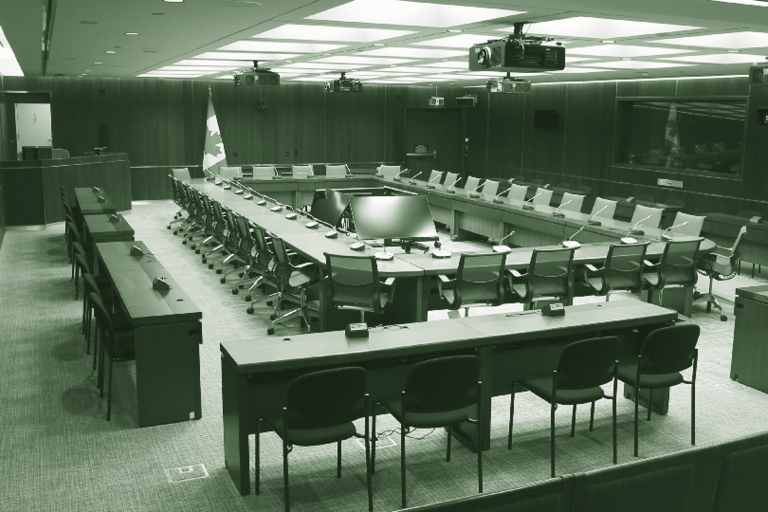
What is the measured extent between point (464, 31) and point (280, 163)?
481 inches

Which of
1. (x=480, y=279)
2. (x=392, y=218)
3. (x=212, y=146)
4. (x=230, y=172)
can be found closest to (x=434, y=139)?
(x=212, y=146)

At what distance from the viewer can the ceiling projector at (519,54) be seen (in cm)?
610

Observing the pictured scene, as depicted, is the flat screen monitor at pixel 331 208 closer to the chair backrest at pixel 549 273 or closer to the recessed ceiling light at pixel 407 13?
the chair backrest at pixel 549 273

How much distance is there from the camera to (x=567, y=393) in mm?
4426

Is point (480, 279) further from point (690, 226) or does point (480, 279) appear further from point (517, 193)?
point (517, 193)

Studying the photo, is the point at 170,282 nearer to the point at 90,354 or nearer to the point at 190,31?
the point at 90,354

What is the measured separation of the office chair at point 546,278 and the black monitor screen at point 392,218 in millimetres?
1281

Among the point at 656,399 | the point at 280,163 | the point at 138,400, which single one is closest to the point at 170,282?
the point at 138,400

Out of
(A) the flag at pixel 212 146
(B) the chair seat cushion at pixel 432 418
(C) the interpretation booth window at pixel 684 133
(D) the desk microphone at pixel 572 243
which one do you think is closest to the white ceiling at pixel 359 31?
(C) the interpretation booth window at pixel 684 133

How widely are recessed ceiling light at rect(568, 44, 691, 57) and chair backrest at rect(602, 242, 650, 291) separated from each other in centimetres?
221

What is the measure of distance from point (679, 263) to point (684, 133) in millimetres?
7065

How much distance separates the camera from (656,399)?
17.8 ft

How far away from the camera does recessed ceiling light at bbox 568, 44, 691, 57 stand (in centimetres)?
805

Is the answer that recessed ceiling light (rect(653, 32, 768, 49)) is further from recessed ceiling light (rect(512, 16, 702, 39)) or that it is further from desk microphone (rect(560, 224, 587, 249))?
desk microphone (rect(560, 224, 587, 249))
